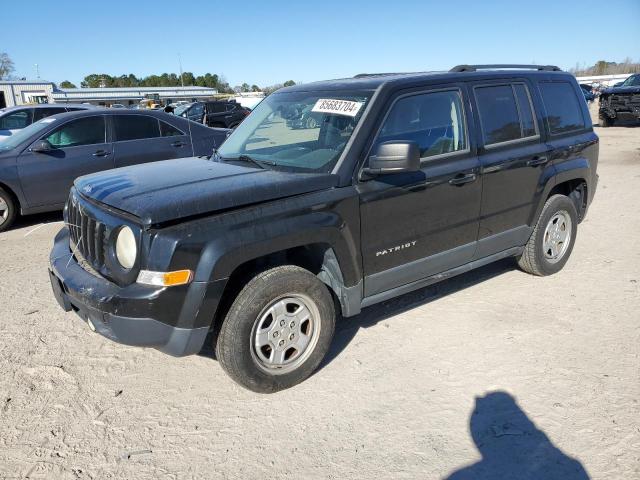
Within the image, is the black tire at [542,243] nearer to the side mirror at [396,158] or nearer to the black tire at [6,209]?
the side mirror at [396,158]

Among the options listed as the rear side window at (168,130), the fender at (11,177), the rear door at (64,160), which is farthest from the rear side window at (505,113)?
the fender at (11,177)

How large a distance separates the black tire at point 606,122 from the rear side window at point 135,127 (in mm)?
18067

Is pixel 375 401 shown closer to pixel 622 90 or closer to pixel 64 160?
pixel 64 160

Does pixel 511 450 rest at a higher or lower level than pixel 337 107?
lower

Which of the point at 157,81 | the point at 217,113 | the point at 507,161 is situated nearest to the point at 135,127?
the point at 507,161

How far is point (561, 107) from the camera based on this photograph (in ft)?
16.0

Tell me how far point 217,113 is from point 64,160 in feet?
52.4

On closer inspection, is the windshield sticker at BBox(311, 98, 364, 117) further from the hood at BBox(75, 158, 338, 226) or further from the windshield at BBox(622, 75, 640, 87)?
the windshield at BBox(622, 75, 640, 87)

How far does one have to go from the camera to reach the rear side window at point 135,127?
25.8 ft

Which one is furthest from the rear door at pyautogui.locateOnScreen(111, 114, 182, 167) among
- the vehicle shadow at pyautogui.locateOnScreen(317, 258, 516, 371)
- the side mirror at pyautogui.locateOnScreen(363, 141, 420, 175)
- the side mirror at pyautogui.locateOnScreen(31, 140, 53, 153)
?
the side mirror at pyautogui.locateOnScreen(363, 141, 420, 175)

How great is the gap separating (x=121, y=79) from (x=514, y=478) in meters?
122

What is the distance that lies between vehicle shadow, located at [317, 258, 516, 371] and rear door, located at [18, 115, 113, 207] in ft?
16.7

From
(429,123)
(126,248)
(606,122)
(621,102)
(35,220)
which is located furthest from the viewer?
(606,122)

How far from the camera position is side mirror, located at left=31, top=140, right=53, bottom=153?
7.14m
